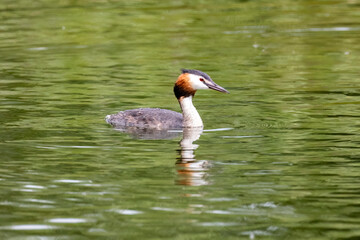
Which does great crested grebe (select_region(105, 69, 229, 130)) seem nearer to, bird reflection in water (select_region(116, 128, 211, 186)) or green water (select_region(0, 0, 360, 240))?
bird reflection in water (select_region(116, 128, 211, 186))

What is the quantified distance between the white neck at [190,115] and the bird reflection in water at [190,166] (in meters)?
0.42

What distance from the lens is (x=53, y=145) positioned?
476 inches

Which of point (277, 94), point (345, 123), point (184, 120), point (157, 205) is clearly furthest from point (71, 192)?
point (277, 94)

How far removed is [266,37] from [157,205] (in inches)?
553

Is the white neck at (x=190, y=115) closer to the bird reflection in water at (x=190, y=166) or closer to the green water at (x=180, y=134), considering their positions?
the green water at (x=180, y=134)

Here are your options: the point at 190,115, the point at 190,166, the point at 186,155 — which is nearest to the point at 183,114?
the point at 190,115

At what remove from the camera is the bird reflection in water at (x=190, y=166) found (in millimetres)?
10141

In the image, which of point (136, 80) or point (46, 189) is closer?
point (46, 189)

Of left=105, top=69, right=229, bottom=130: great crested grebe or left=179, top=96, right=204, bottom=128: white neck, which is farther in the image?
left=105, top=69, right=229, bottom=130: great crested grebe

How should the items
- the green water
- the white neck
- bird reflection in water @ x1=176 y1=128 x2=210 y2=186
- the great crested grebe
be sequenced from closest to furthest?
the green water < bird reflection in water @ x1=176 y1=128 x2=210 y2=186 < the white neck < the great crested grebe

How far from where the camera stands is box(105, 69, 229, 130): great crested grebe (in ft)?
44.0

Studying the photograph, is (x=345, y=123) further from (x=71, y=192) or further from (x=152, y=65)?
(x=152, y=65)

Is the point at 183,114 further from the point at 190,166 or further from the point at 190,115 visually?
the point at 190,166

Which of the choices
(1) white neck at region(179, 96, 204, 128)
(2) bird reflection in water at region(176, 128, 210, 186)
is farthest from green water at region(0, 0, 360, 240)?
(1) white neck at region(179, 96, 204, 128)
